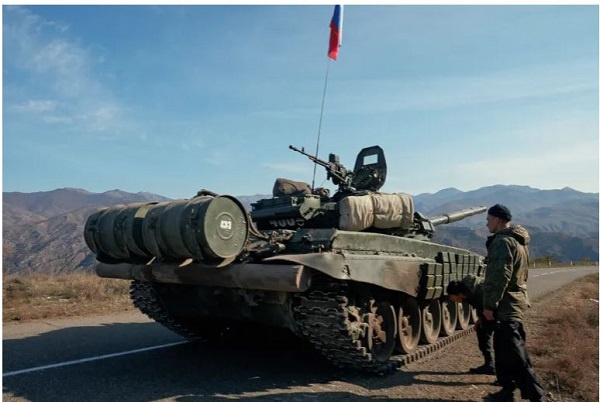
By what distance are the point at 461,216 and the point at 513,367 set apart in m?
6.65

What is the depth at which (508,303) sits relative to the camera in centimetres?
515

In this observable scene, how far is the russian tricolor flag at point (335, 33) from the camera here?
10898 mm

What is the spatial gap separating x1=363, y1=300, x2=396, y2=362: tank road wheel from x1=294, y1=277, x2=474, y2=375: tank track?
0.33m

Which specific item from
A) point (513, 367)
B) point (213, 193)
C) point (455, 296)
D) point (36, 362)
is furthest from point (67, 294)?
point (513, 367)

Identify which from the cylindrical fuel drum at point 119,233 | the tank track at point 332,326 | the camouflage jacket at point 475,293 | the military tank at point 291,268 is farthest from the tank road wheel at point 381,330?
the cylindrical fuel drum at point 119,233

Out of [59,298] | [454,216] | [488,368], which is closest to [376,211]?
[488,368]

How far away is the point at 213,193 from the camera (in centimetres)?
575

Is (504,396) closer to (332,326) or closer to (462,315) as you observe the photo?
(332,326)

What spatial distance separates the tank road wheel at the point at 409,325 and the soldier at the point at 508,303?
187 cm

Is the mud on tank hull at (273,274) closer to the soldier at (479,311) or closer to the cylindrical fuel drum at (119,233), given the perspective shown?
the cylindrical fuel drum at (119,233)

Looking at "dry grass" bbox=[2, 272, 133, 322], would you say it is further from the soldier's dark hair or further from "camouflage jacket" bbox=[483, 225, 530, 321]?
"camouflage jacket" bbox=[483, 225, 530, 321]

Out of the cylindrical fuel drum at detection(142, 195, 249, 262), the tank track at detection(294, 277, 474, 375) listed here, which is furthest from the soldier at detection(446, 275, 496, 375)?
the cylindrical fuel drum at detection(142, 195, 249, 262)

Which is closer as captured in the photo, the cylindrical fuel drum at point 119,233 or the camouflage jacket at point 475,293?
the cylindrical fuel drum at point 119,233

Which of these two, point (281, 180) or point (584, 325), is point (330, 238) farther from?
point (584, 325)
